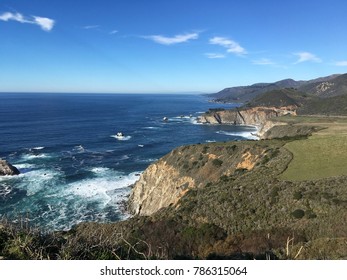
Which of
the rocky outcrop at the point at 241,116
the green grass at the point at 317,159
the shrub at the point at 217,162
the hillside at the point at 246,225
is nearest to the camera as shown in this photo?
the hillside at the point at 246,225

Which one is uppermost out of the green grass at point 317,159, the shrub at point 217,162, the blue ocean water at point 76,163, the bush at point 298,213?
the green grass at point 317,159

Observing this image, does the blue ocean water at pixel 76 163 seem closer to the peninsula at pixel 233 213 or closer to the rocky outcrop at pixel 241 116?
the peninsula at pixel 233 213

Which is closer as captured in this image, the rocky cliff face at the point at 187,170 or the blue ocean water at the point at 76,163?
the rocky cliff face at the point at 187,170

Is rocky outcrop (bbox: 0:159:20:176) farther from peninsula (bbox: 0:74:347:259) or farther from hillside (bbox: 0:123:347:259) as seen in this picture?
hillside (bbox: 0:123:347:259)

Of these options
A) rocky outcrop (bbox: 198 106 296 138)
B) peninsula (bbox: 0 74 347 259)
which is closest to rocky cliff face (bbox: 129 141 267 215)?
peninsula (bbox: 0 74 347 259)

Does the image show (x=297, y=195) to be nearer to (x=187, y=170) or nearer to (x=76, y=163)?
(x=187, y=170)

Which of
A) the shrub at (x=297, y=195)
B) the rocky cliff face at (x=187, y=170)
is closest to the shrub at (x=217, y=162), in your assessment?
the rocky cliff face at (x=187, y=170)

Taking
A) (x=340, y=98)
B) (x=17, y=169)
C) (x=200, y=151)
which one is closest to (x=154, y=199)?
(x=200, y=151)
